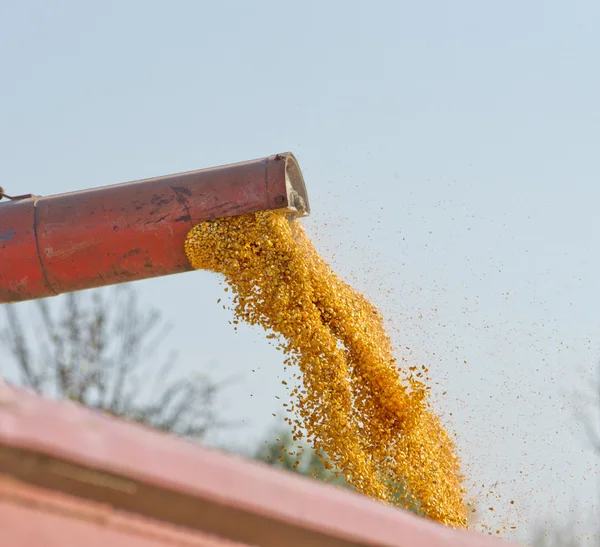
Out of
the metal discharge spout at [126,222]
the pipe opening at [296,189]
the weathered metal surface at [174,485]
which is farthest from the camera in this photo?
the pipe opening at [296,189]

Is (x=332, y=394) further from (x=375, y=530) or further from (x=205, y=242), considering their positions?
(x=375, y=530)

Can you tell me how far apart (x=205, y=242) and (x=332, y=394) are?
1.29 meters

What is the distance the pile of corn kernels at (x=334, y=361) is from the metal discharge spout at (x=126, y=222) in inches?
4.9

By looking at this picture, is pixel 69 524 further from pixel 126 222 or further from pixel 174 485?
pixel 126 222

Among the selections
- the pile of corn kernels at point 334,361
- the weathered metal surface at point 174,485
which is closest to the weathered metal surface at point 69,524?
the weathered metal surface at point 174,485

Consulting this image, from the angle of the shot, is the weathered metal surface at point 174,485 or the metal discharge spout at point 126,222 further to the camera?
the metal discharge spout at point 126,222

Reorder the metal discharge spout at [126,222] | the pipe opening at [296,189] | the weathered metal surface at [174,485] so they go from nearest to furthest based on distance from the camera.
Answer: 1. the weathered metal surface at [174,485]
2. the metal discharge spout at [126,222]
3. the pipe opening at [296,189]

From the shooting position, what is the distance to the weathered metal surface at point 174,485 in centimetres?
132

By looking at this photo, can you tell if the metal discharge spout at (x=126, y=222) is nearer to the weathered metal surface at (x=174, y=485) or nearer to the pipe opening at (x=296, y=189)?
the pipe opening at (x=296, y=189)

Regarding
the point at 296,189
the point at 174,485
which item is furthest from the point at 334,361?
the point at 174,485

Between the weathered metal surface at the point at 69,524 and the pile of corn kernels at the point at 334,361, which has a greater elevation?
the weathered metal surface at the point at 69,524

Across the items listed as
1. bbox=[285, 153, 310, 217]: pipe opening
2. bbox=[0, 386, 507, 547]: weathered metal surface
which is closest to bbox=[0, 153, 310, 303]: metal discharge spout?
bbox=[285, 153, 310, 217]: pipe opening

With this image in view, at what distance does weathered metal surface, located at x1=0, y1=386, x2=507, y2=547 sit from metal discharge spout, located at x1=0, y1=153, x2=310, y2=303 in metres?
3.66

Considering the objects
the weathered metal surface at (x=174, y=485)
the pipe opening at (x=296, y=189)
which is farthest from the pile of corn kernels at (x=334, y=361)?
the weathered metal surface at (x=174, y=485)
